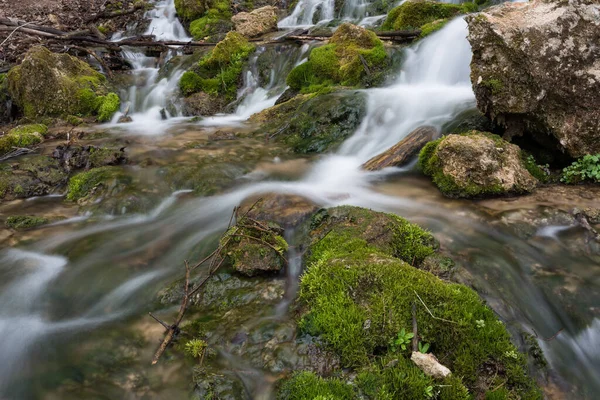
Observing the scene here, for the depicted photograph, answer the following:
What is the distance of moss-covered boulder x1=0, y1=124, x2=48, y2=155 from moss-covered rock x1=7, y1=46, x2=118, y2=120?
1499 millimetres

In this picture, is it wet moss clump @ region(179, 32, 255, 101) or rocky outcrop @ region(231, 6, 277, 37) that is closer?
wet moss clump @ region(179, 32, 255, 101)

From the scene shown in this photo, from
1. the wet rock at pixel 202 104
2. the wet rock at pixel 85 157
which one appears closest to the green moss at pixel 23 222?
Answer: the wet rock at pixel 85 157

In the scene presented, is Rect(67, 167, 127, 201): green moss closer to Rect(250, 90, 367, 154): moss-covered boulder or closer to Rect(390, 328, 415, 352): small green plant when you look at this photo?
Rect(250, 90, 367, 154): moss-covered boulder

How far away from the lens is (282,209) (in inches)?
204

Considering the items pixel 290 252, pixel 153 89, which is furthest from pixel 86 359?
pixel 153 89

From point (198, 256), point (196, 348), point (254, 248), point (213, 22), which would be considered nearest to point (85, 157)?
point (198, 256)

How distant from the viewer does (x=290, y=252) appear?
4.36 m

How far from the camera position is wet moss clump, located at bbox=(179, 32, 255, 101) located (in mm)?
12031

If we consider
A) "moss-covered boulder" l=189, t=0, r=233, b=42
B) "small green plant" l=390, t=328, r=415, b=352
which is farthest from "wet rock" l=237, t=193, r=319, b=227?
"moss-covered boulder" l=189, t=0, r=233, b=42

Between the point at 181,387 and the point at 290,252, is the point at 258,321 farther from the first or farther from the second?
the point at 290,252

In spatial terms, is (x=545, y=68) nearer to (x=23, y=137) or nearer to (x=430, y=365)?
(x=430, y=365)

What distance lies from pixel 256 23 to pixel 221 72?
4856mm

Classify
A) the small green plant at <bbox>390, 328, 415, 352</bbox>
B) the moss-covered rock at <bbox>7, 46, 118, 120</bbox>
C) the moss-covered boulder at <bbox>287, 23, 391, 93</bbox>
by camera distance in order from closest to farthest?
the small green plant at <bbox>390, 328, 415, 352</bbox>, the moss-covered boulder at <bbox>287, 23, 391, 93</bbox>, the moss-covered rock at <bbox>7, 46, 118, 120</bbox>

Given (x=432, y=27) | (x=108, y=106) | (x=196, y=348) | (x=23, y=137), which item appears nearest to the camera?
(x=196, y=348)
